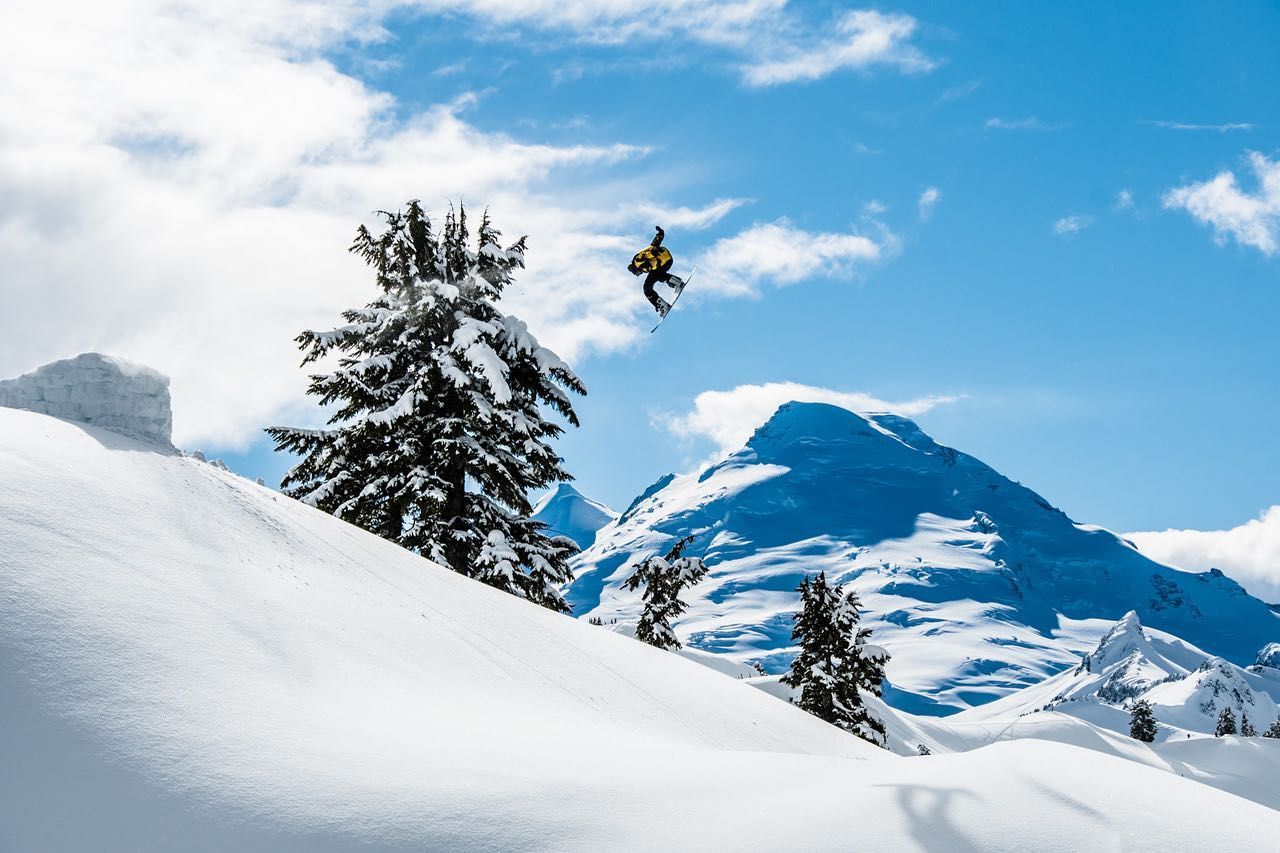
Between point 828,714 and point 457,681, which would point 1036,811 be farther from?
point 828,714

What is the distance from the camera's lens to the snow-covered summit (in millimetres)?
9430

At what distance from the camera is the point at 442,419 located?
20516mm

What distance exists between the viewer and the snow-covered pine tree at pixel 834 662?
99.2 ft

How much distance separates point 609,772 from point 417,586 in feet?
16.0

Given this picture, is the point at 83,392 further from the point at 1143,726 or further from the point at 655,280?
the point at 1143,726

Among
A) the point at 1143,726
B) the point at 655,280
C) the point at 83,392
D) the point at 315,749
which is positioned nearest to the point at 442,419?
the point at 655,280

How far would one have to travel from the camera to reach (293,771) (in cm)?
523

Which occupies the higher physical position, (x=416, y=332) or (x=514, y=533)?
(x=416, y=332)

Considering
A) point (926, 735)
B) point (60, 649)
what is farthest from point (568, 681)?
point (926, 735)

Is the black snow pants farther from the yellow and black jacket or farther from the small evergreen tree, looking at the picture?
the small evergreen tree

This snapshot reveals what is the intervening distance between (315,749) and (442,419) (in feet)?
50.2

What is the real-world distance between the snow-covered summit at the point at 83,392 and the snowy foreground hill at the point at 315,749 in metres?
0.50

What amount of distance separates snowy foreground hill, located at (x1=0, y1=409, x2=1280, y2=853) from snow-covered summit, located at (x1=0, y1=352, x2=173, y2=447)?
500mm

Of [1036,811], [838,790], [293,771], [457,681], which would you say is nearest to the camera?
[293,771]
